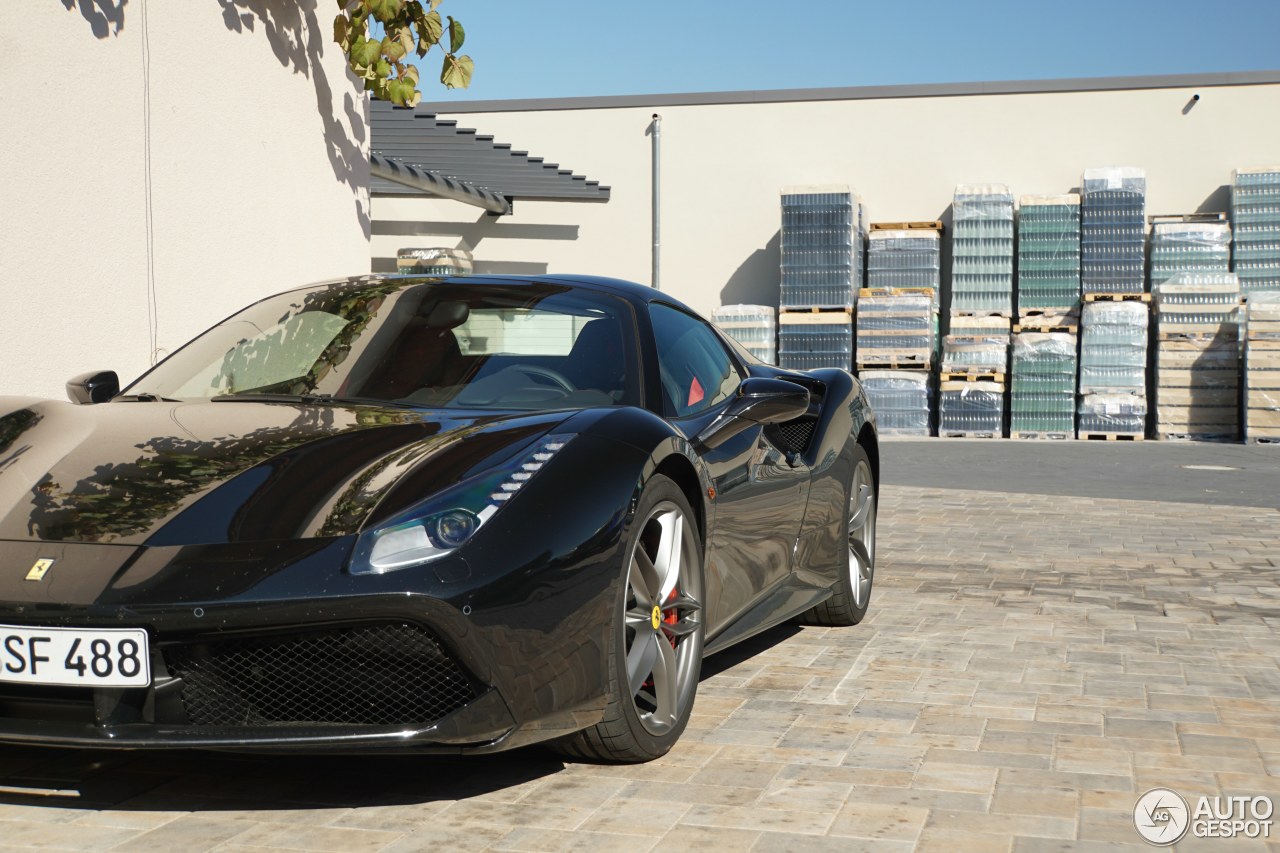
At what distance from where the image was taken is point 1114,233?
1917 centimetres

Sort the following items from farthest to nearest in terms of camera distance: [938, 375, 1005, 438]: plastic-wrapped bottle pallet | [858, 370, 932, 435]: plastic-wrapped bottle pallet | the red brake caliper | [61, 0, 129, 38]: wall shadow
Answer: [858, 370, 932, 435]: plastic-wrapped bottle pallet, [938, 375, 1005, 438]: plastic-wrapped bottle pallet, [61, 0, 129, 38]: wall shadow, the red brake caliper

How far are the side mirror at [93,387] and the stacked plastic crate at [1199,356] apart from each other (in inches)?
665

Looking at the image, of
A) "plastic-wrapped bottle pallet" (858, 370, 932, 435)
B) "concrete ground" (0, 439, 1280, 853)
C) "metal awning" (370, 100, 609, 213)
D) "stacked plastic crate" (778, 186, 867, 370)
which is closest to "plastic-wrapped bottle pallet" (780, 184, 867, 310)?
"stacked plastic crate" (778, 186, 867, 370)

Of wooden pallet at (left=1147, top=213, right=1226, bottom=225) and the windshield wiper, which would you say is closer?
the windshield wiper

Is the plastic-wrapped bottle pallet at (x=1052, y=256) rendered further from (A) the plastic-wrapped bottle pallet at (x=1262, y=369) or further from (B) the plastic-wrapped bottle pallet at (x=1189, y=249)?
(A) the plastic-wrapped bottle pallet at (x=1262, y=369)

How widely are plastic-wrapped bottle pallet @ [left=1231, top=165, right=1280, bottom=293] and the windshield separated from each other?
1703 cm

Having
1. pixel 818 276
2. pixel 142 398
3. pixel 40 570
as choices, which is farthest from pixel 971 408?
pixel 40 570

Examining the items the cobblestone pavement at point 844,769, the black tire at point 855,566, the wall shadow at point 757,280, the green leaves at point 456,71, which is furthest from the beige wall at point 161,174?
the wall shadow at point 757,280

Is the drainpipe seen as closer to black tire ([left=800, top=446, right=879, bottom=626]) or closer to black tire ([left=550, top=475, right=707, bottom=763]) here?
black tire ([left=800, top=446, right=879, bottom=626])

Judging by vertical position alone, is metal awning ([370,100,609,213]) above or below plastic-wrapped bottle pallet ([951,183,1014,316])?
above

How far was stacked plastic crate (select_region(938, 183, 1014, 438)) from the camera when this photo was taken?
19.2 m

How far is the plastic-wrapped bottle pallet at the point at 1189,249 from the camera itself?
62.3 feet

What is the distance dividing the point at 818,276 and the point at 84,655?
695 inches
